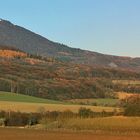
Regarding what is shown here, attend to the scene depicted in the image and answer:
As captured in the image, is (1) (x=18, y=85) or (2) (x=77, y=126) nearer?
(2) (x=77, y=126)

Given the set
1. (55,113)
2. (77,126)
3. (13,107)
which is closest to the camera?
(77,126)

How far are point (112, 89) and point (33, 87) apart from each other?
35.4 metres

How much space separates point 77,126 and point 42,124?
24.2 ft

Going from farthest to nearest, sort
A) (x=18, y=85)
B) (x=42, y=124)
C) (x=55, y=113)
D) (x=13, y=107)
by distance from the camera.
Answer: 1. (x=18, y=85)
2. (x=13, y=107)
3. (x=55, y=113)
4. (x=42, y=124)

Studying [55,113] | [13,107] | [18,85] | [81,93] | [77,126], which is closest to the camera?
[77,126]

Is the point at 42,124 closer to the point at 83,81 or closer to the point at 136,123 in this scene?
the point at 136,123

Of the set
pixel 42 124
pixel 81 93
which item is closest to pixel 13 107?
pixel 42 124

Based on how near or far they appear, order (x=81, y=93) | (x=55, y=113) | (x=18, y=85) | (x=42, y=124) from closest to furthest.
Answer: (x=42, y=124), (x=55, y=113), (x=18, y=85), (x=81, y=93)

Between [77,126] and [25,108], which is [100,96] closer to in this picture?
[25,108]

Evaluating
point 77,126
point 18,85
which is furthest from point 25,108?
point 18,85

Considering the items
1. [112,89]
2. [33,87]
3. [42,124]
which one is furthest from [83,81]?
[42,124]

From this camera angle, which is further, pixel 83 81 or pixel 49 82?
pixel 83 81

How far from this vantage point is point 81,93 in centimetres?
16988

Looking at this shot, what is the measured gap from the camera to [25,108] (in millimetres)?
99062
